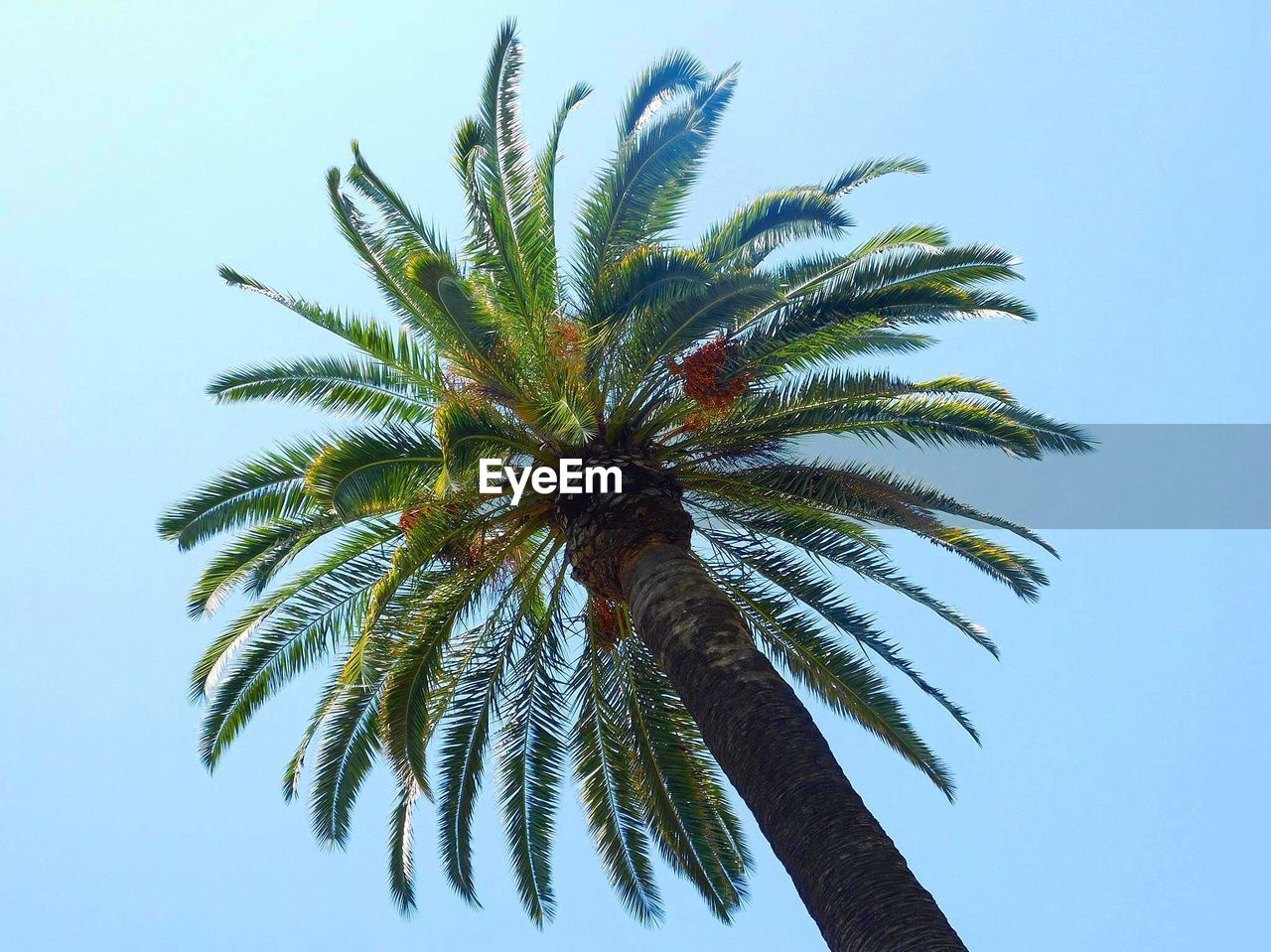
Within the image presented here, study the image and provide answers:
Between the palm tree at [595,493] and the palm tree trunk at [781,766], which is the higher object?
the palm tree at [595,493]

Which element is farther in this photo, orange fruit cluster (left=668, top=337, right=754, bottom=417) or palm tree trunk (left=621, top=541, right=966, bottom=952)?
orange fruit cluster (left=668, top=337, right=754, bottom=417)

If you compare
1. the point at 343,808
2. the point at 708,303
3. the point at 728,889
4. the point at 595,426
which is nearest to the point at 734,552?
the point at 595,426

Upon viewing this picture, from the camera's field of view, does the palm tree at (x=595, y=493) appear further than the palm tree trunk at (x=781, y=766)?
Yes

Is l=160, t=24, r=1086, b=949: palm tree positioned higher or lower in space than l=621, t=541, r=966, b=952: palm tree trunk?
higher

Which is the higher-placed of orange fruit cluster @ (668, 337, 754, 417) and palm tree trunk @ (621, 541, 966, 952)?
orange fruit cluster @ (668, 337, 754, 417)

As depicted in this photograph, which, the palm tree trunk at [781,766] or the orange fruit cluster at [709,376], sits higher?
the orange fruit cluster at [709,376]
